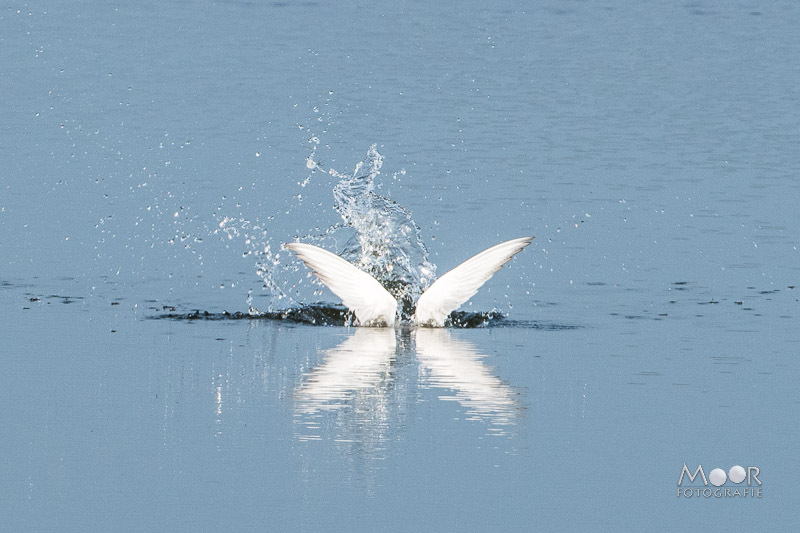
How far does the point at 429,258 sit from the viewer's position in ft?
63.6

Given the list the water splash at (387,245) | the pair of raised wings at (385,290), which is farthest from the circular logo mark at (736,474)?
the water splash at (387,245)

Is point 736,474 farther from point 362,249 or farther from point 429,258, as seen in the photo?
point 429,258

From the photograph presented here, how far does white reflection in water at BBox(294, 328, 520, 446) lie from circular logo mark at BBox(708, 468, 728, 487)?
1550 mm

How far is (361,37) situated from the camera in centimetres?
4400

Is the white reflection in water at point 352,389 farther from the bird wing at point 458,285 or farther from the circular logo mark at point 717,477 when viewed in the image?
the circular logo mark at point 717,477

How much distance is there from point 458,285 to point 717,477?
626 cm

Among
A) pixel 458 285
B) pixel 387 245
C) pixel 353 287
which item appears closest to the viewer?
pixel 353 287

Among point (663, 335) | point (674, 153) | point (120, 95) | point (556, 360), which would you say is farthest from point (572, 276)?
point (120, 95)

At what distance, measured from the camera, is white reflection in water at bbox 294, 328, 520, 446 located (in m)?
11.4

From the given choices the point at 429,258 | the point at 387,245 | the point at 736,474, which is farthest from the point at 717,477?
the point at 429,258

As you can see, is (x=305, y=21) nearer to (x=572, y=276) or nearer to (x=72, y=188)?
(x=72, y=188)

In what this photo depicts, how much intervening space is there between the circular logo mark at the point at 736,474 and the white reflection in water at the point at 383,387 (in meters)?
1.61

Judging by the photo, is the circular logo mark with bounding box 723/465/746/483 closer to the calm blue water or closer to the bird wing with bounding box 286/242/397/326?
the calm blue water

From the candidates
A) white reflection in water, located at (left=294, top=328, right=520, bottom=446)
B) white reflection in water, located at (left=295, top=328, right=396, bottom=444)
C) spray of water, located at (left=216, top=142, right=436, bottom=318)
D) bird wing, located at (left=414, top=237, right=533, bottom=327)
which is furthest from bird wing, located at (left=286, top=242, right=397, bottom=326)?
spray of water, located at (left=216, top=142, right=436, bottom=318)
